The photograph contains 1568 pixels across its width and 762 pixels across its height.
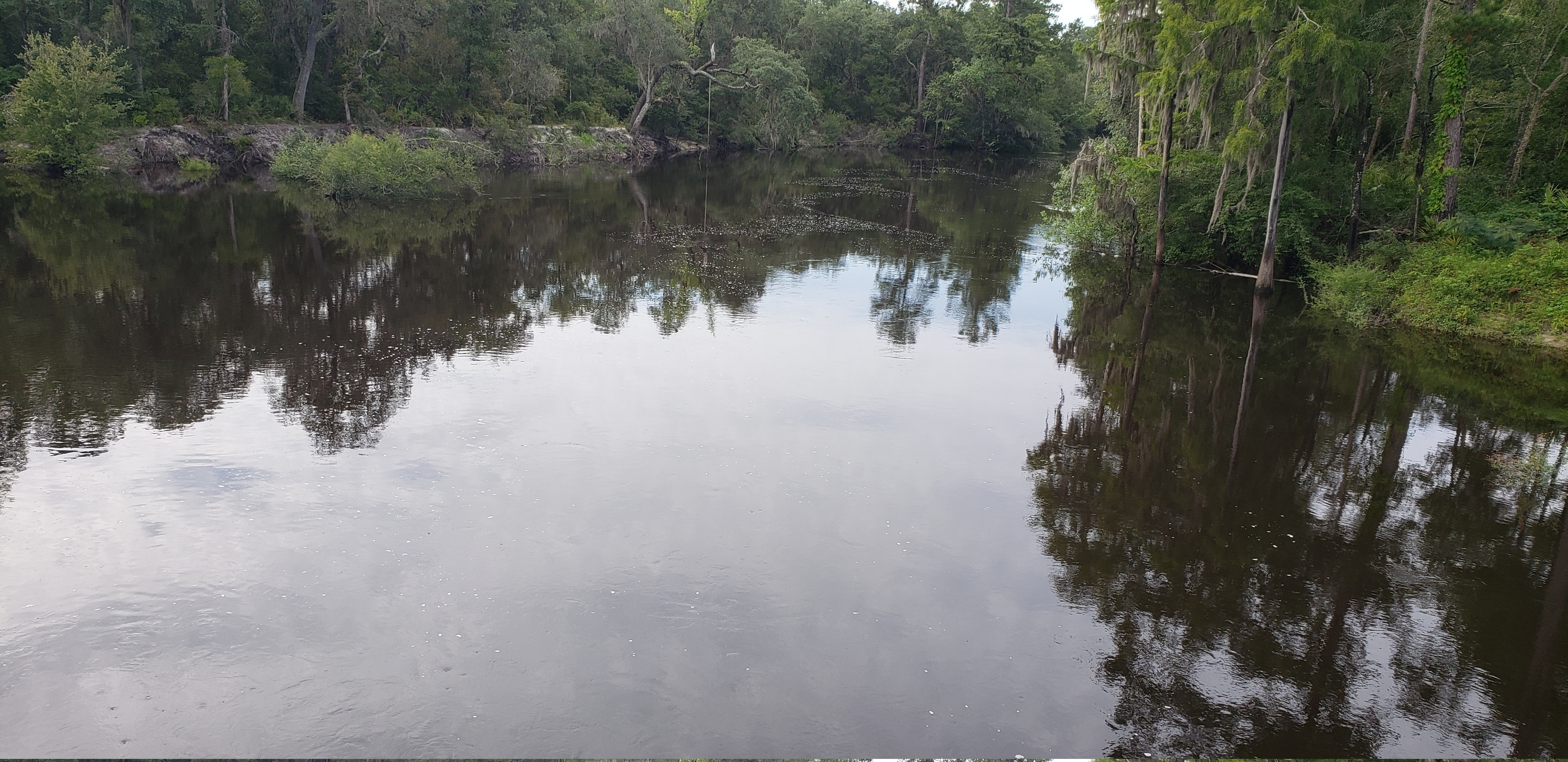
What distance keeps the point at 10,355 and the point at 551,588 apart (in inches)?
426

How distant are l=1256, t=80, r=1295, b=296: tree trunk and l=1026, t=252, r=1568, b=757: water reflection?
4.67 meters

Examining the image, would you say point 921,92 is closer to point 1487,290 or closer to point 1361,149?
point 1361,149

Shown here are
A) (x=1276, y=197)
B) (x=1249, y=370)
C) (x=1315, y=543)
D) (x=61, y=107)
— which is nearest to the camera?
(x=1315, y=543)

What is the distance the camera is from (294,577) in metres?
8.13

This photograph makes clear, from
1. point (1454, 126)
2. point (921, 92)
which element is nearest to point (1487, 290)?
point (1454, 126)

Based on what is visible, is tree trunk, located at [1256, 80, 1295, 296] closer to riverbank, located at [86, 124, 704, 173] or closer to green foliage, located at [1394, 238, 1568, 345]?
green foliage, located at [1394, 238, 1568, 345]

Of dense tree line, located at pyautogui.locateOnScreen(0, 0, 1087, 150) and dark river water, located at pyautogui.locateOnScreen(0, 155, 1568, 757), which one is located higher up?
dense tree line, located at pyautogui.locateOnScreen(0, 0, 1087, 150)

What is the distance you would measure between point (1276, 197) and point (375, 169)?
89.2 feet

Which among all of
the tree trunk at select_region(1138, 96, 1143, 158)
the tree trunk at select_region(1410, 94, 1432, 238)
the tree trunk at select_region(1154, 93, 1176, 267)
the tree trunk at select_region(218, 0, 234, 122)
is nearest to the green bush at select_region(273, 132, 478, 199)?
the tree trunk at select_region(218, 0, 234, 122)

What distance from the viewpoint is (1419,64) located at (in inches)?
744

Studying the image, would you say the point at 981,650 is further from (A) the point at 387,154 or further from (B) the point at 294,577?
(A) the point at 387,154

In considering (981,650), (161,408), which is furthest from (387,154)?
(981,650)

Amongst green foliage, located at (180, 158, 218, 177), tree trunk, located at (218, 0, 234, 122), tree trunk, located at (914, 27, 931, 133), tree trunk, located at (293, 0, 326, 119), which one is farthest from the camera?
tree trunk, located at (914, 27, 931, 133)

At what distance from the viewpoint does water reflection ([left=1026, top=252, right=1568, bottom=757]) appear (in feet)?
22.8
